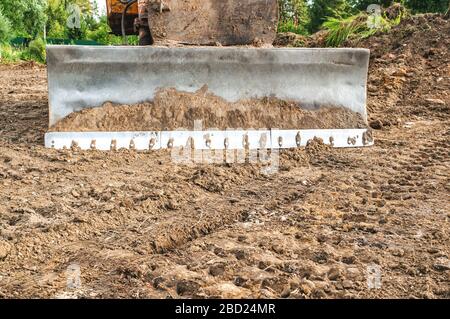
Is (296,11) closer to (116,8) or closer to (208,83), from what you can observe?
(116,8)

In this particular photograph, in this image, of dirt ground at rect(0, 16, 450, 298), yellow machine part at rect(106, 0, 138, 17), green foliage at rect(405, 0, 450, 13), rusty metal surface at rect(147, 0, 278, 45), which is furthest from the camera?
green foliage at rect(405, 0, 450, 13)

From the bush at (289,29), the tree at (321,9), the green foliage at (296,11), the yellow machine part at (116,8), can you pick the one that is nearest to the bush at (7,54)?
the bush at (289,29)

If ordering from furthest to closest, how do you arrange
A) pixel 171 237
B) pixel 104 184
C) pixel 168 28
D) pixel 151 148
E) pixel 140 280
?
pixel 168 28
pixel 151 148
pixel 104 184
pixel 171 237
pixel 140 280

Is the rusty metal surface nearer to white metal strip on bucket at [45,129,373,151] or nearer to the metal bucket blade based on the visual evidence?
the metal bucket blade

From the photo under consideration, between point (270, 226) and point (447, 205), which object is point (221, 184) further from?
point (447, 205)

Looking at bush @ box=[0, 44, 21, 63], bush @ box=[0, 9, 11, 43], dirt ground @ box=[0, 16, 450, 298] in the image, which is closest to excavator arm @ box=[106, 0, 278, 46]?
dirt ground @ box=[0, 16, 450, 298]

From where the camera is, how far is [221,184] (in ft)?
11.5

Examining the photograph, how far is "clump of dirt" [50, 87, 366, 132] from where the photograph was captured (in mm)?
4098

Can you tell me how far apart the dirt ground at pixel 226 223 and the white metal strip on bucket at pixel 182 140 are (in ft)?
0.33

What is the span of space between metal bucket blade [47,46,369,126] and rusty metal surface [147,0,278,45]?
592 millimetres

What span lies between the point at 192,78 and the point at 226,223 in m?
1.65

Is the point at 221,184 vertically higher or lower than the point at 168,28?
lower
